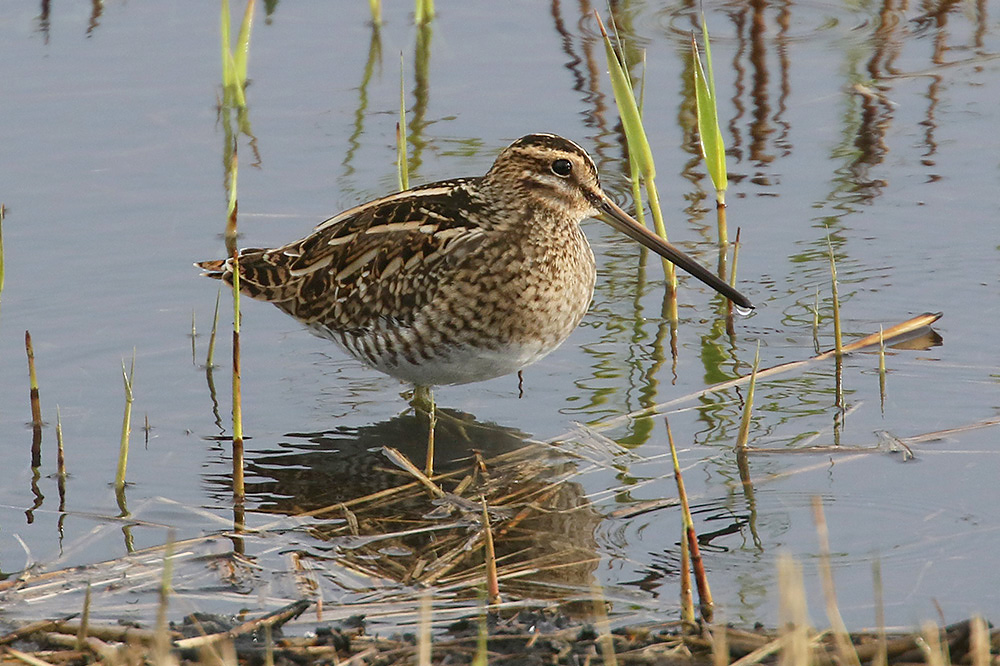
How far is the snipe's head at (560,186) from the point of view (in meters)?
6.45

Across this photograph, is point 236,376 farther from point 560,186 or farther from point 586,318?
point 586,318

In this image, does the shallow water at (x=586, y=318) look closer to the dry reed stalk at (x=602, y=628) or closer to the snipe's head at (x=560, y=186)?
the dry reed stalk at (x=602, y=628)

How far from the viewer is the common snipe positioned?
6168 millimetres

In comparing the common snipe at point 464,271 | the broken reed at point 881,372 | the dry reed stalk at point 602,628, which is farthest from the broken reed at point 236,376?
the broken reed at point 881,372

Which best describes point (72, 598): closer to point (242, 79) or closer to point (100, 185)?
point (100, 185)

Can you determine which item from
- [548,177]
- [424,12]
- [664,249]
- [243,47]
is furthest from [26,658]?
[424,12]

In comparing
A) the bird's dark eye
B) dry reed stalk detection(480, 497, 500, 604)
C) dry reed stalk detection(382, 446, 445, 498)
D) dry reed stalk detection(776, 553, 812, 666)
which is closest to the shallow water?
dry reed stalk detection(382, 446, 445, 498)

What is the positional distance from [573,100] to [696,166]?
1.16 metres

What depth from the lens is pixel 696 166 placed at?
870 cm

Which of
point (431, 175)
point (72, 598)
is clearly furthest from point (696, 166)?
point (72, 598)

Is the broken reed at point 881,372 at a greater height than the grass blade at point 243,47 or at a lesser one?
lesser

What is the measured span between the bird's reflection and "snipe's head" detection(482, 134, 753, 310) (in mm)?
971

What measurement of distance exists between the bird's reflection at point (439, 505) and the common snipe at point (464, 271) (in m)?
0.32

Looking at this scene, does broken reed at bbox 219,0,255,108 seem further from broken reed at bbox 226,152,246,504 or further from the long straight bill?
broken reed at bbox 226,152,246,504
